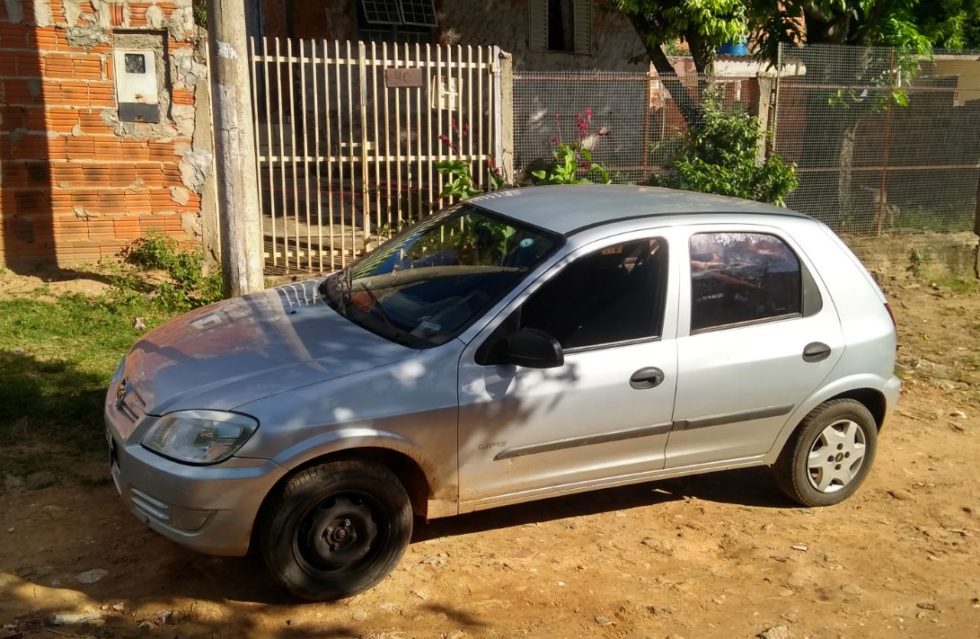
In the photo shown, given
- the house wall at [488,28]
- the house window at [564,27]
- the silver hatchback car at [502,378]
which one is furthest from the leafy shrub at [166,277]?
the house window at [564,27]

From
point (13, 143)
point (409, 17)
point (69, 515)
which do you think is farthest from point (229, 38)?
point (409, 17)

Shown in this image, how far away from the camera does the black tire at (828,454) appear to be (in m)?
5.24

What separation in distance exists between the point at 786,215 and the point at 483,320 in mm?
1943

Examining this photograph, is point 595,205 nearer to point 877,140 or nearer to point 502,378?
point 502,378

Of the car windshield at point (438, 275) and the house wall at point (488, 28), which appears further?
the house wall at point (488, 28)

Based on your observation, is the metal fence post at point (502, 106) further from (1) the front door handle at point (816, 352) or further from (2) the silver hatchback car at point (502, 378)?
(1) the front door handle at point (816, 352)

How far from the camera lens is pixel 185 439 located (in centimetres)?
394

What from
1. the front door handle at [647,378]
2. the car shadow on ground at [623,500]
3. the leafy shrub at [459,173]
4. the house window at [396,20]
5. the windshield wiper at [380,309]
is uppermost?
the house window at [396,20]

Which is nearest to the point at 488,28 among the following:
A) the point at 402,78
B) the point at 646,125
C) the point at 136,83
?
the point at 646,125

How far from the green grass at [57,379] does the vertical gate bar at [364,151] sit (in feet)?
7.33

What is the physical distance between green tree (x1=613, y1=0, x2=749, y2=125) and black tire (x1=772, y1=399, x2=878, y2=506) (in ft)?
18.5

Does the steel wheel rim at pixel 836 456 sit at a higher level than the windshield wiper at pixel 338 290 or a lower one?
lower

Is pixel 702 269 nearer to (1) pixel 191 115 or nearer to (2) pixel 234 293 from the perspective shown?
(2) pixel 234 293

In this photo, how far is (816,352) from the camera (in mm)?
5078
